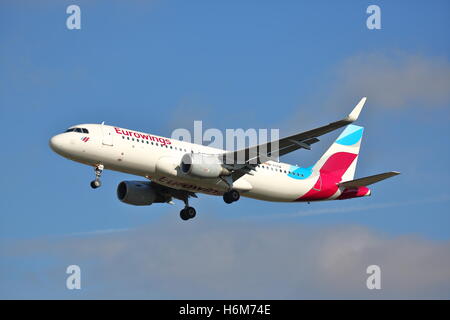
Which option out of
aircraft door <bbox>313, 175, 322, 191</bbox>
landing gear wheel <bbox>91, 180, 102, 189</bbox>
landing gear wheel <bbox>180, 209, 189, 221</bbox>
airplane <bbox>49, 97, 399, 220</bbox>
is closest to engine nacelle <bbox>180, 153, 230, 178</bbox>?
airplane <bbox>49, 97, 399, 220</bbox>

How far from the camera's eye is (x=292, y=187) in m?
62.1

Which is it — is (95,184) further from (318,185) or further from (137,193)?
(318,185)

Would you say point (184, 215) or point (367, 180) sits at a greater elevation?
point (367, 180)

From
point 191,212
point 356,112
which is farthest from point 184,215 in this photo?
point 356,112

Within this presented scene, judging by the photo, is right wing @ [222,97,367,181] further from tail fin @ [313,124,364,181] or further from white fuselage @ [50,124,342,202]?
tail fin @ [313,124,364,181]

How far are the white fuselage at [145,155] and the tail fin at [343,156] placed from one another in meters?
6.33

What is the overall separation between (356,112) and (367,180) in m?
10.4

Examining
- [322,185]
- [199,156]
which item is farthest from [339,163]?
[199,156]

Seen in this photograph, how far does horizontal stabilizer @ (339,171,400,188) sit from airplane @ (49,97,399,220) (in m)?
0.03

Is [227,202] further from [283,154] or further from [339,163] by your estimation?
[339,163]

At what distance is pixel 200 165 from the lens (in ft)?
186

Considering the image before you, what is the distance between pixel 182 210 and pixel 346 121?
56.6 feet

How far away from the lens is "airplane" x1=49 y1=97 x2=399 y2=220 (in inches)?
2169

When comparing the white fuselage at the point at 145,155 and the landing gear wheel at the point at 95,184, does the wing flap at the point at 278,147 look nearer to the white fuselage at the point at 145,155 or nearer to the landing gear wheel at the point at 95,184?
the white fuselage at the point at 145,155
